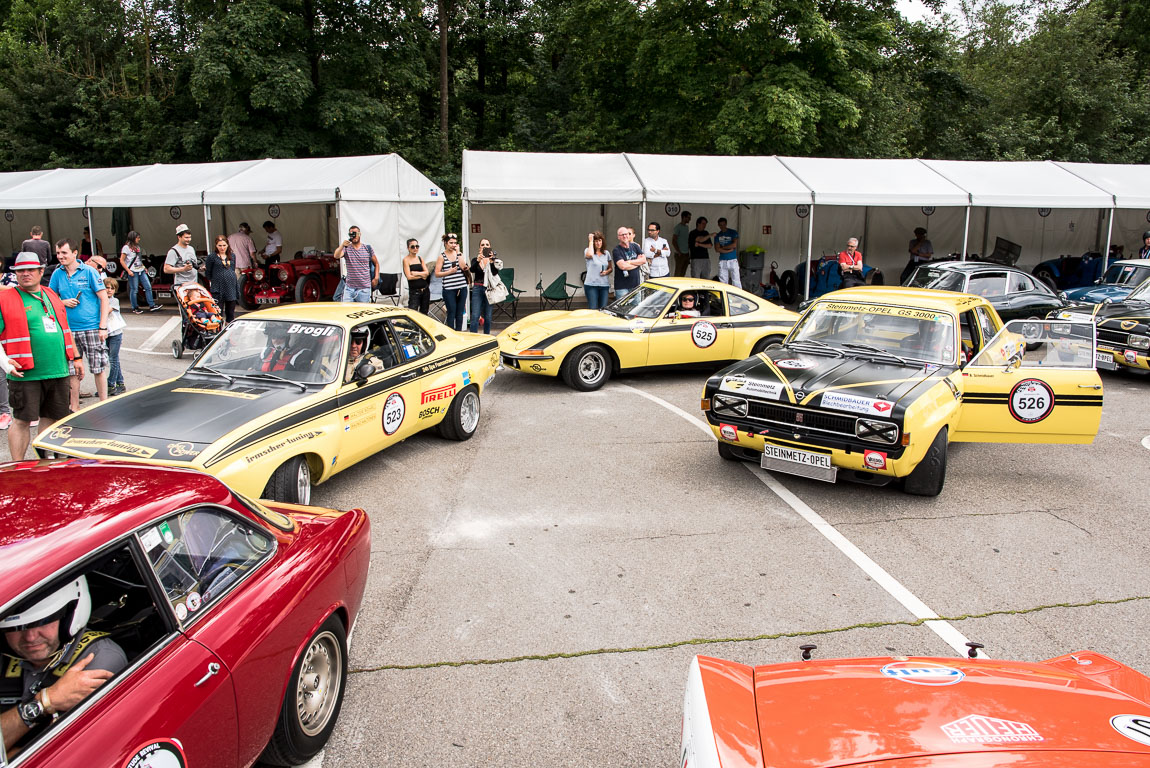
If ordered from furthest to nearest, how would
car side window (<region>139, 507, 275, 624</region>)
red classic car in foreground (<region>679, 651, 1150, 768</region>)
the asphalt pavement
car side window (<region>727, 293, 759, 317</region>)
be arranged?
1. car side window (<region>727, 293, 759, 317</region>)
2. the asphalt pavement
3. car side window (<region>139, 507, 275, 624</region>)
4. red classic car in foreground (<region>679, 651, 1150, 768</region>)

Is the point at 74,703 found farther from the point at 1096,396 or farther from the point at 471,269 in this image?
the point at 471,269

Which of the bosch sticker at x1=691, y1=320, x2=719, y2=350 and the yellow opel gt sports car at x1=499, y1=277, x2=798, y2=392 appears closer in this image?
the yellow opel gt sports car at x1=499, y1=277, x2=798, y2=392

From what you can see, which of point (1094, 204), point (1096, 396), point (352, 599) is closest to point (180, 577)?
point (352, 599)

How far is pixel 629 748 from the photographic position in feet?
11.4

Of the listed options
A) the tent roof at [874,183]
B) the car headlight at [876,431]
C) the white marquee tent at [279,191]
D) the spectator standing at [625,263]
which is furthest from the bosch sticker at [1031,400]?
the white marquee tent at [279,191]

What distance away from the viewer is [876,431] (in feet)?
19.9

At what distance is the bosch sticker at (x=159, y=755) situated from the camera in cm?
227

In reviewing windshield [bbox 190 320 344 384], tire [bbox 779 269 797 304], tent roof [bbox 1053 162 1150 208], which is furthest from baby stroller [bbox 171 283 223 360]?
tent roof [bbox 1053 162 1150 208]

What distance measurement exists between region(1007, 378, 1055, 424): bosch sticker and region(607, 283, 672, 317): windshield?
4.84 meters

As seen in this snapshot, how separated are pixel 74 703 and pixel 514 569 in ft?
10.4

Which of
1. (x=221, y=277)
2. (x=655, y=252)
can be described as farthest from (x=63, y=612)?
(x=655, y=252)

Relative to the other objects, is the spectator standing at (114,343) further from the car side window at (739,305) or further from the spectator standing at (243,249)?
the spectator standing at (243,249)

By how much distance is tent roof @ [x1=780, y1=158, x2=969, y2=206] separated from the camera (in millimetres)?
16531

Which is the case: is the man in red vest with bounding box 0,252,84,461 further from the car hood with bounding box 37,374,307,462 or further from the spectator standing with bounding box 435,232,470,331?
the spectator standing with bounding box 435,232,470,331
